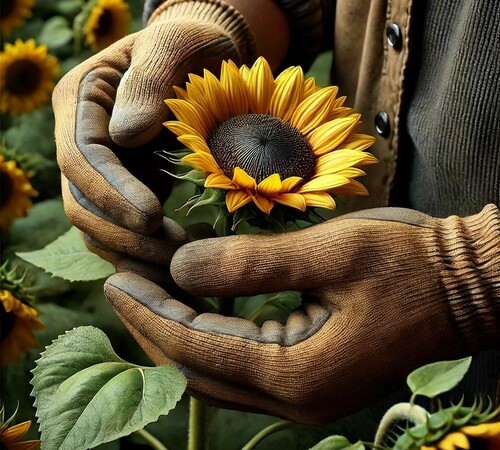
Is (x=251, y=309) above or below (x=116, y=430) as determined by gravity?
below

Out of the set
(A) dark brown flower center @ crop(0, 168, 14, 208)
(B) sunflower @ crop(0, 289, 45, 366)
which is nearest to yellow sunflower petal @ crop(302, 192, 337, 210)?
(B) sunflower @ crop(0, 289, 45, 366)

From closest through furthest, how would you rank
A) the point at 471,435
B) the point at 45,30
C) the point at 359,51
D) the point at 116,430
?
1. the point at 471,435
2. the point at 116,430
3. the point at 359,51
4. the point at 45,30

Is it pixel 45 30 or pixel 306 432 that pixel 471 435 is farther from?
pixel 45 30

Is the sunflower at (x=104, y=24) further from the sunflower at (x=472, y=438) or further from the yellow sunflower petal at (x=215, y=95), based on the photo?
the sunflower at (x=472, y=438)

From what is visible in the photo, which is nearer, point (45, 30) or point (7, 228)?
point (7, 228)

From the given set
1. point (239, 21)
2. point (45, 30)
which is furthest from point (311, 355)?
point (45, 30)

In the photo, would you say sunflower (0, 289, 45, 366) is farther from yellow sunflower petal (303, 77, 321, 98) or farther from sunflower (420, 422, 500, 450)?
sunflower (420, 422, 500, 450)
